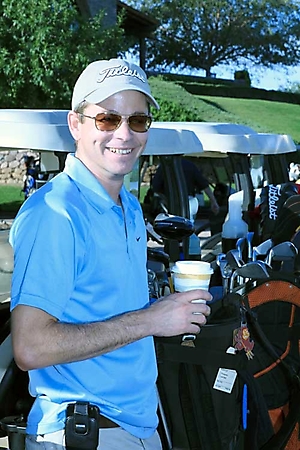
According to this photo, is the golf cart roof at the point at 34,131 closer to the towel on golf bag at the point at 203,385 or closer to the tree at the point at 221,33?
the towel on golf bag at the point at 203,385

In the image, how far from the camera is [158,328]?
63.9 inches

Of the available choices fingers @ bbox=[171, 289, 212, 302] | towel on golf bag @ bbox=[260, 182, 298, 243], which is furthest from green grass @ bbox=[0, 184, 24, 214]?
fingers @ bbox=[171, 289, 212, 302]

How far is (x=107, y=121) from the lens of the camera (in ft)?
5.75

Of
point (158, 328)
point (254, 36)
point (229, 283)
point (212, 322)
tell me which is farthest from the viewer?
point (254, 36)

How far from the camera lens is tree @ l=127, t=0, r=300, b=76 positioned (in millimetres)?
50125

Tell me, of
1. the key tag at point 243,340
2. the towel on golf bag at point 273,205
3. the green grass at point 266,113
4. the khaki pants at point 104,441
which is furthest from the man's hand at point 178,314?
the green grass at point 266,113

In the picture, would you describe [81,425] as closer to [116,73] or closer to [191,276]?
[191,276]

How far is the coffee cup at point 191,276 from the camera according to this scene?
6.04 feet

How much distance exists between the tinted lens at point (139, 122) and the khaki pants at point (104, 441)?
76 centimetres

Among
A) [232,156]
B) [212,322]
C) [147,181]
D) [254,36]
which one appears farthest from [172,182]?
[254,36]

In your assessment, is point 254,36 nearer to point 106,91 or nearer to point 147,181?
point 147,181

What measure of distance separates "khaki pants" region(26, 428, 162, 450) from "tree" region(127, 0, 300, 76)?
48806 millimetres

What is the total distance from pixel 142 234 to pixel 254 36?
52.2 metres

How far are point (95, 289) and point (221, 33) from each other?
5149 cm
